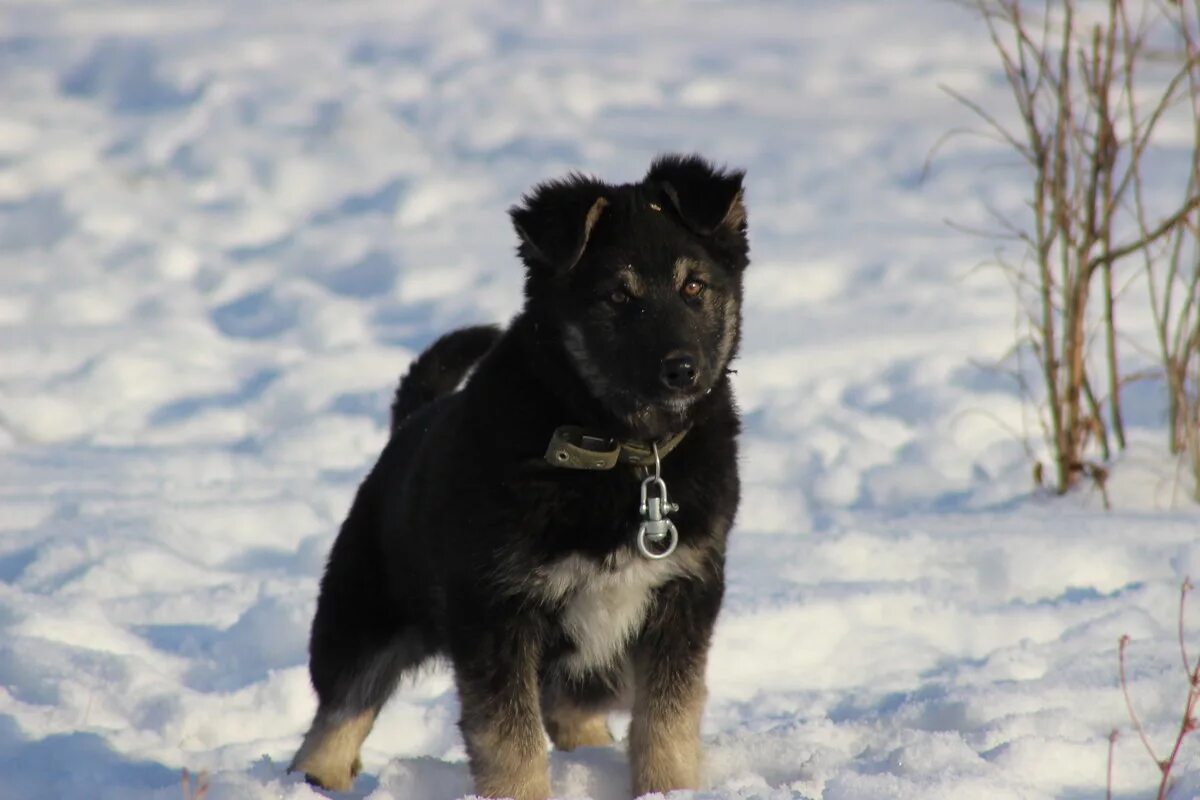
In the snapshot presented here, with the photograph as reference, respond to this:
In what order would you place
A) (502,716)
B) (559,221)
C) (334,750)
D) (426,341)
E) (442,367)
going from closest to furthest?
1. (502,716)
2. (559,221)
3. (334,750)
4. (442,367)
5. (426,341)

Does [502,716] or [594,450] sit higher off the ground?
[594,450]

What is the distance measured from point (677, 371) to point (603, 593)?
513mm

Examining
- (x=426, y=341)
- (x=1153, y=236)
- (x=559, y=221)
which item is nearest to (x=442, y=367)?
(x=559, y=221)

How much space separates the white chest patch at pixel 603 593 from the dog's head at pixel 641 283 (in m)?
0.31

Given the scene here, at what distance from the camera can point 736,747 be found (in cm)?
383

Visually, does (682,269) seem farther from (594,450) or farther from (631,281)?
(594,450)

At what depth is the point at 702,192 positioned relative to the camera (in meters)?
3.54

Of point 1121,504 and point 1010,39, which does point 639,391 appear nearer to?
point 1121,504

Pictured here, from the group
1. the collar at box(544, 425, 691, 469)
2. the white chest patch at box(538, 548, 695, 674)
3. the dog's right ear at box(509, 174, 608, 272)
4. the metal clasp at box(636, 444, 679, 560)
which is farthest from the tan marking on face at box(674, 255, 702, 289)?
the white chest patch at box(538, 548, 695, 674)

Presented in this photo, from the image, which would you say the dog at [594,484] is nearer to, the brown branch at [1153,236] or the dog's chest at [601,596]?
the dog's chest at [601,596]

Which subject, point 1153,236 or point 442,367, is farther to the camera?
point 1153,236

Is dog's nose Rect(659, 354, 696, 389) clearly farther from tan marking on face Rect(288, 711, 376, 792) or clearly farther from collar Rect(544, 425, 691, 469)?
tan marking on face Rect(288, 711, 376, 792)

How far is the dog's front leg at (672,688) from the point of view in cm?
347

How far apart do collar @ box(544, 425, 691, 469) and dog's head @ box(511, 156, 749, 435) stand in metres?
0.04
